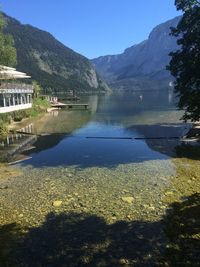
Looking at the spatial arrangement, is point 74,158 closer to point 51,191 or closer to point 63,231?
point 51,191

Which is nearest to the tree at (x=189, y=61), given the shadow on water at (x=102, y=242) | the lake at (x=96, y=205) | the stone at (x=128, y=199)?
the lake at (x=96, y=205)

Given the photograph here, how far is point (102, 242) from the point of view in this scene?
1381 centimetres

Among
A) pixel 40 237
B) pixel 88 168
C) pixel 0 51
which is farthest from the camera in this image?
A: pixel 0 51

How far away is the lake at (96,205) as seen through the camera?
13000 mm

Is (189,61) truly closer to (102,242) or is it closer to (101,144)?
(101,144)

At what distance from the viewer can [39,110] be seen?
7944 cm

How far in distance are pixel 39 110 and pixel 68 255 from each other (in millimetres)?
68325

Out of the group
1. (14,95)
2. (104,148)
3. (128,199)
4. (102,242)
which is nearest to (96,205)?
(128,199)

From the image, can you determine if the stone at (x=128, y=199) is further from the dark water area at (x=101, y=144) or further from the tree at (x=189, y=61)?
the tree at (x=189, y=61)

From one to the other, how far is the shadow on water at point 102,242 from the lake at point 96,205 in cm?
4

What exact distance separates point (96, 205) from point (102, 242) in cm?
409

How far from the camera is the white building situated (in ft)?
197

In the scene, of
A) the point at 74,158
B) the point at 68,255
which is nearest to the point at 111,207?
the point at 68,255

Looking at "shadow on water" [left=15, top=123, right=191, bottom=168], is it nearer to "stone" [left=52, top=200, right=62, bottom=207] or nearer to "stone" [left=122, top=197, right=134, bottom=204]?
"stone" [left=122, top=197, right=134, bottom=204]
